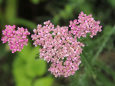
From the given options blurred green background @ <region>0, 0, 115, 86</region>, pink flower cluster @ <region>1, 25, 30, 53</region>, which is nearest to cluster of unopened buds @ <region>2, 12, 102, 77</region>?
pink flower cluster @ <region>1, 25, 30, 53</region>

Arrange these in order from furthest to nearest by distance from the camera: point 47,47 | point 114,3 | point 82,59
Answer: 1. point 114,3
2. point 82,59
3. point 47,47

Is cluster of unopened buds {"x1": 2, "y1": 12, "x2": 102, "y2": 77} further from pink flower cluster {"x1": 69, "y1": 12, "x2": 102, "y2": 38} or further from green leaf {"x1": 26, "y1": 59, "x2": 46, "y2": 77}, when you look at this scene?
green leaf {"x1": 26, "y1": 59, "x2": 46, "y2": 77}

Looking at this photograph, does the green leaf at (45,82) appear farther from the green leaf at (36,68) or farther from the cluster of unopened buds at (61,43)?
the cluster of unopened buds at (61,43)

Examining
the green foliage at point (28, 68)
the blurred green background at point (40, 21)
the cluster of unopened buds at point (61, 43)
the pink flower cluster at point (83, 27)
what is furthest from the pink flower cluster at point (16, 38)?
the green foliage at point (28, 68)

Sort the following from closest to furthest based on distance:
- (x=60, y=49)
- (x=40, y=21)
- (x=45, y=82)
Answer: (x=60, y=49) → (x=45, y=82) → (x=40, y=21)

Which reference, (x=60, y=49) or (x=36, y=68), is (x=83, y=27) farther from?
(x=36, y=68)

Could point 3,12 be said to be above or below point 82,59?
above

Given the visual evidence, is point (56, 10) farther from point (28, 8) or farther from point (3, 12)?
point (3, 12)

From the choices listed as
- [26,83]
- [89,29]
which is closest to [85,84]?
[89,29]

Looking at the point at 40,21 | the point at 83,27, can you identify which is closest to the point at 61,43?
the point at 83,27
